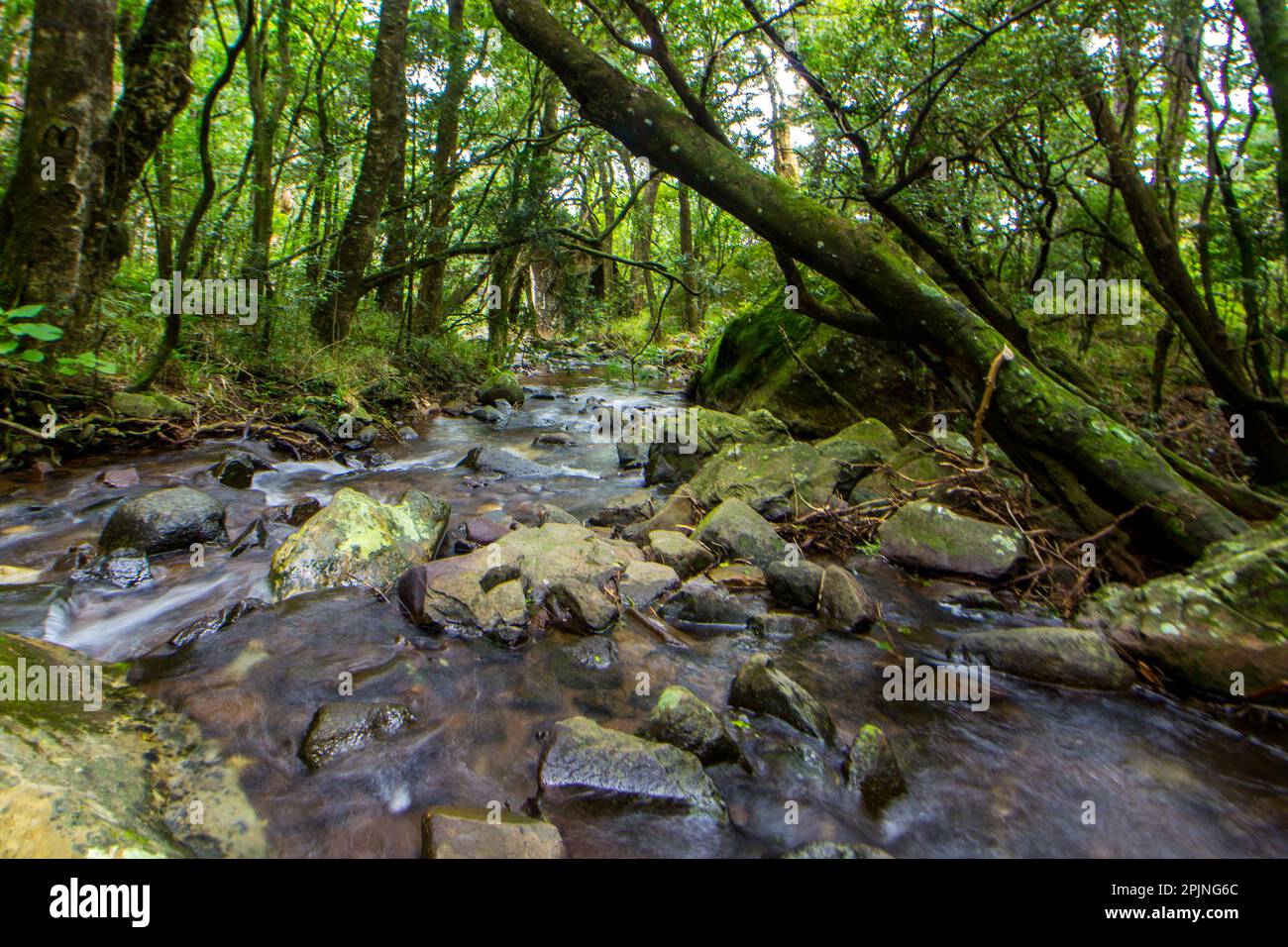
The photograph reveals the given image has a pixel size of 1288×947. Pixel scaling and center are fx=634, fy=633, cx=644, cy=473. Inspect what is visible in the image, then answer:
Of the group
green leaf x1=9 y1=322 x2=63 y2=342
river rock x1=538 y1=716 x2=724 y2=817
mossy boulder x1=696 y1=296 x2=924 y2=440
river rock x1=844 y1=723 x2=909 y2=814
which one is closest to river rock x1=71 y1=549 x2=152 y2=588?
green leaf x1=9 y1=322 x2=63 y2=342

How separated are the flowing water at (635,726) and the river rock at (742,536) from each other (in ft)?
2.58

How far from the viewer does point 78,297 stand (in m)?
5.36

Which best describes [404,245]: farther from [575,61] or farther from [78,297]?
[575,61]

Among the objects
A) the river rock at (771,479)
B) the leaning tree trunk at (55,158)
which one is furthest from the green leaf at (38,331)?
the river rock at (771,479)

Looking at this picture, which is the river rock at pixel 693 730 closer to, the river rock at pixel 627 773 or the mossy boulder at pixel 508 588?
the river rock at pixel 627 773

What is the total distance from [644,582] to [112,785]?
254 centimetres

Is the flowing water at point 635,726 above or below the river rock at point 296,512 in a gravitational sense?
below

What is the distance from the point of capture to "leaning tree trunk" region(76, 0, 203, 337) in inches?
214

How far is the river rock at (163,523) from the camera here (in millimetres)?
3963

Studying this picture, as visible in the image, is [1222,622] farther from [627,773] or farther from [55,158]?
[55,158]

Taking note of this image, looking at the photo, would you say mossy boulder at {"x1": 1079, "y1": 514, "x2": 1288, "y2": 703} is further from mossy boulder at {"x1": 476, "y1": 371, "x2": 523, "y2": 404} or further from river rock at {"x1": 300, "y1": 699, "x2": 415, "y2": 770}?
mossy boulder at {"x1": 476, "y1": 371, "x2": 523, "y2": 404}


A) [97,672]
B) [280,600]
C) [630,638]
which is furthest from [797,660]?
[97,672]

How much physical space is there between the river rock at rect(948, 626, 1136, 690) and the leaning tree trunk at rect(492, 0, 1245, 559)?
1.01 meters
